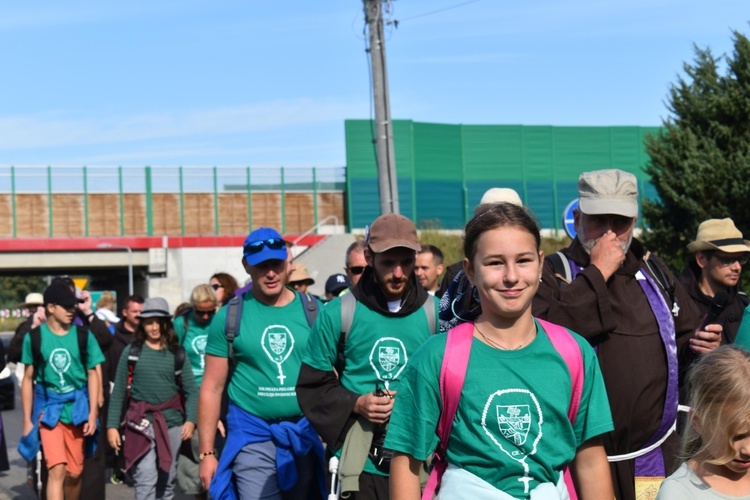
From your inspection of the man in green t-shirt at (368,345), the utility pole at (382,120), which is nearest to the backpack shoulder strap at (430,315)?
the man in green t-shirt at (368,345)

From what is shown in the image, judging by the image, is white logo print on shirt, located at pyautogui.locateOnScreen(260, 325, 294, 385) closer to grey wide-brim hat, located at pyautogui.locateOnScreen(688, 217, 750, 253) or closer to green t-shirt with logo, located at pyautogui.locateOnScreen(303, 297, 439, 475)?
green t-shirt with logo, located at pyautogui.locateOnScreen(303, 297, 439, 475)

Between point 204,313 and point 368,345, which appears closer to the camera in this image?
point 368,345

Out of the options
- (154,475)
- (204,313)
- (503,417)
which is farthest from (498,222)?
(204,313)

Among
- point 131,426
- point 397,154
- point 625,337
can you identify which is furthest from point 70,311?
point 397,154

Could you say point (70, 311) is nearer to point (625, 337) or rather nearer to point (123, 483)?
point (123, 483)

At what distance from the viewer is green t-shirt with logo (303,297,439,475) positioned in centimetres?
548

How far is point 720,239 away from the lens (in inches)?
284

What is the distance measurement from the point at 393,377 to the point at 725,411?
2.37 metres

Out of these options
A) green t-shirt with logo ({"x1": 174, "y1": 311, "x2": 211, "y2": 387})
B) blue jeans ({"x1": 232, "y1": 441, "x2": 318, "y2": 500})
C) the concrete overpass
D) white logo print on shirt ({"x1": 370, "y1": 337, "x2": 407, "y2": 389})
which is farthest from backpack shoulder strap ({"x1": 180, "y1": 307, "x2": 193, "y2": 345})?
the concrete overpass

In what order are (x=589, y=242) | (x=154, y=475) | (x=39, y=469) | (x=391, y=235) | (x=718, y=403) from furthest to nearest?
(x=39, y=469), (x=154, y=475), (x=391, y=235), (x=589, y=242), (x=718, y=403)

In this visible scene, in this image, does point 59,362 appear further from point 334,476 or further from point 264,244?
point 334,476

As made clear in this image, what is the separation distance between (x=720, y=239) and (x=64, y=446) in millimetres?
5466

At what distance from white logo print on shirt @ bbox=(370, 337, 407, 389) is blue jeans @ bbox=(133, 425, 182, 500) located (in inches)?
184

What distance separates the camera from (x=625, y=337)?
4824mm
